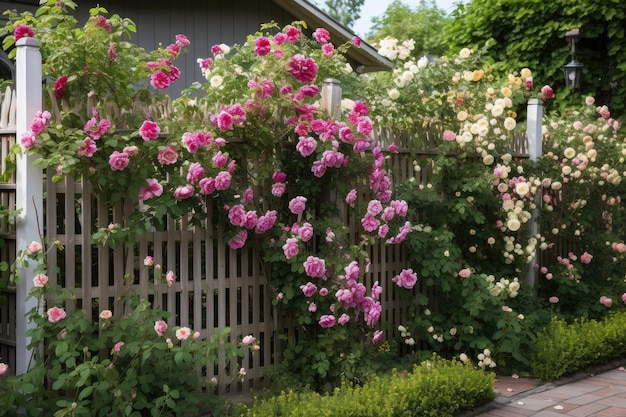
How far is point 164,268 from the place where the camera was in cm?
473

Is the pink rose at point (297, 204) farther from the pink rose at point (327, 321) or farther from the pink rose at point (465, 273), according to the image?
the pink rose at point (465, 273)

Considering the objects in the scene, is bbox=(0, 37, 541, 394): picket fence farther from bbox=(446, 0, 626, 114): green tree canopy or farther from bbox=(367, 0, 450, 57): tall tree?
bbox=(367, 0, 450, 57): tall tree

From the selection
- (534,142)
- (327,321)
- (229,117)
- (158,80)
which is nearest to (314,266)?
(327,321)

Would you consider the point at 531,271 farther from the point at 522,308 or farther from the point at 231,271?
the point at 231,271

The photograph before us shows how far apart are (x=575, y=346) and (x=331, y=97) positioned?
2847 mm

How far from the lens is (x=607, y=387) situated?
5789 mm

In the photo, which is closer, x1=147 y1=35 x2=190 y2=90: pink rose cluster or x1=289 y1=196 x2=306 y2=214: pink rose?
x1=147 y1=35 x2=190 y2=90: pink rose cluster

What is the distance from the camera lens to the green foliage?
5950mm

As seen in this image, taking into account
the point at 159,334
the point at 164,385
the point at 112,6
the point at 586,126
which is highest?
the point at 112,6

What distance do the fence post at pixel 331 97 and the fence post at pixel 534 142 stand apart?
2.78 metres

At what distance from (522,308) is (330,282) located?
2.35 metres

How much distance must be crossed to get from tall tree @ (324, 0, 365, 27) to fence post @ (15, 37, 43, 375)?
50176 mm

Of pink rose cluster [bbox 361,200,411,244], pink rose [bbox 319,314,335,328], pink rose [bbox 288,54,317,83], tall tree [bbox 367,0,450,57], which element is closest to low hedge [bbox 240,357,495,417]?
pink rose [bbox 319,314,335,328]

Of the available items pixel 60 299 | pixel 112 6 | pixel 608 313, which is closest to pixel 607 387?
pixel 608 313
